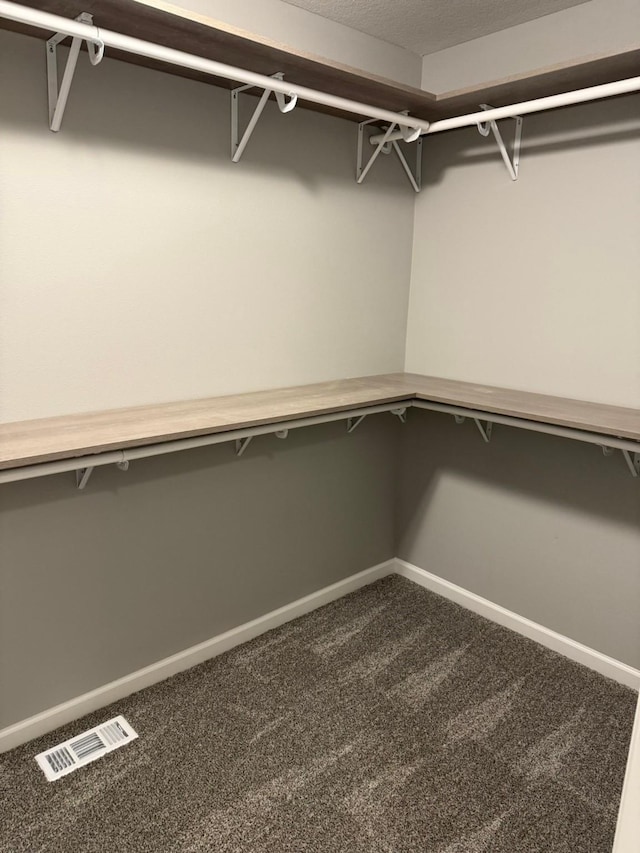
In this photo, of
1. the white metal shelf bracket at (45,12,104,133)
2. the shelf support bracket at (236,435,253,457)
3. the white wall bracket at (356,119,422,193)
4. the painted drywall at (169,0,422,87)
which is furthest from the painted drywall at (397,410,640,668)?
the white metal shelf bracket at (45,12,104,133)

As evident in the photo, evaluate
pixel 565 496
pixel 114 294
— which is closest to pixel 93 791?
pixel 114 294

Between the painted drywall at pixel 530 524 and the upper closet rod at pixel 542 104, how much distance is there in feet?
3.81

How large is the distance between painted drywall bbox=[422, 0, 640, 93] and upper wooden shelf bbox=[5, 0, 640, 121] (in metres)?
0.13

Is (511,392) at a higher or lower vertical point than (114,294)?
lower

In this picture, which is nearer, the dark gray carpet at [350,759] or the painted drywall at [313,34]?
the dark gray carpet at [350,759]

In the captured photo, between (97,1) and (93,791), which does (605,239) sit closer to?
(97,1)

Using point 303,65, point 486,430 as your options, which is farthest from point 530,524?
point 303,65

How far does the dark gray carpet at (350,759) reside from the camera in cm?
164

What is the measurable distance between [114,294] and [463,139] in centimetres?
156

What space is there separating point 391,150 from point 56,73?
4.54 ft

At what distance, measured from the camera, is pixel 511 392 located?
95.3 inches

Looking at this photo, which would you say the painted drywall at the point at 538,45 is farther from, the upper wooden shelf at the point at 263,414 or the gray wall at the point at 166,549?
the gray wall at the point at 166,549

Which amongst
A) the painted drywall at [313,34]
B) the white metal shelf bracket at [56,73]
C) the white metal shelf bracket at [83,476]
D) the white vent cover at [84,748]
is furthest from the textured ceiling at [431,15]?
the white vent cover at [84,748]

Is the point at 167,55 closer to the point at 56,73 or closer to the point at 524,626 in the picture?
the point at 56,73
